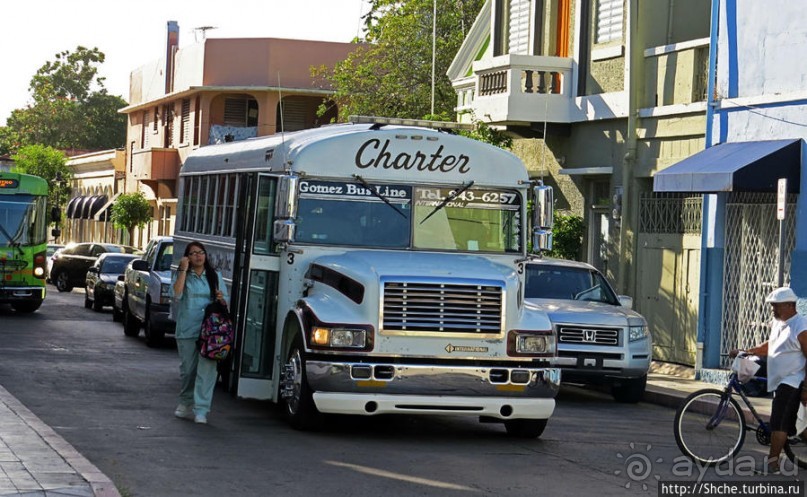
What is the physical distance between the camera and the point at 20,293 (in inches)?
1240

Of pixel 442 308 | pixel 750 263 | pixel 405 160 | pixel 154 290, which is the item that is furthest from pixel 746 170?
pixel 154 290

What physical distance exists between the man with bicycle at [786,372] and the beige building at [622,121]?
434 inches

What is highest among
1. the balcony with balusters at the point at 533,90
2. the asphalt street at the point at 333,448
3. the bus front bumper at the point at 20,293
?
the balcony with balusters at the point at 533,90

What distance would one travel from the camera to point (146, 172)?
192 ft

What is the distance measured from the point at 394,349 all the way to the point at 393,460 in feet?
4.06

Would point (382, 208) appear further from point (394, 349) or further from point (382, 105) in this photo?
point (382, 105)

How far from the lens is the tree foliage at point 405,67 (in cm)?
4219

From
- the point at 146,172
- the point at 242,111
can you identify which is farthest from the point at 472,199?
the point at 146,172

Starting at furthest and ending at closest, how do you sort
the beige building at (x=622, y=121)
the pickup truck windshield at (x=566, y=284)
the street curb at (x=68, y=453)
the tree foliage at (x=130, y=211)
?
the tree foliage at (x=130, y=211)
the beige building at (x=622, y=121)
the pickup truck windshield at (x=566, y=284)
the street curb at (x=68, y=453)

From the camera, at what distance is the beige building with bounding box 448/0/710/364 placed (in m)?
23.8

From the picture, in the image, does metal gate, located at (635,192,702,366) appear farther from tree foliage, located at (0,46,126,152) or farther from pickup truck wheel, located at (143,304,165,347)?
tree foliage, located at (0,46,126,152)

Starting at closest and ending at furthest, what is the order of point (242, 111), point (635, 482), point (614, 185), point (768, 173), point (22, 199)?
point (635, 482) < point (768, 173) < point (614, 185) < point (22, 199) < point (242, 111)

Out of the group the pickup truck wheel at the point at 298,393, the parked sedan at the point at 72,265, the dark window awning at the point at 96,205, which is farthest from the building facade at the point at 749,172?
the dark window awning at the point at 96,205

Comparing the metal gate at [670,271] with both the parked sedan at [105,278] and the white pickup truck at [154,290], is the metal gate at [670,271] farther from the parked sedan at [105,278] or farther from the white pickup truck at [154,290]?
the parked sedan at [105,278]
